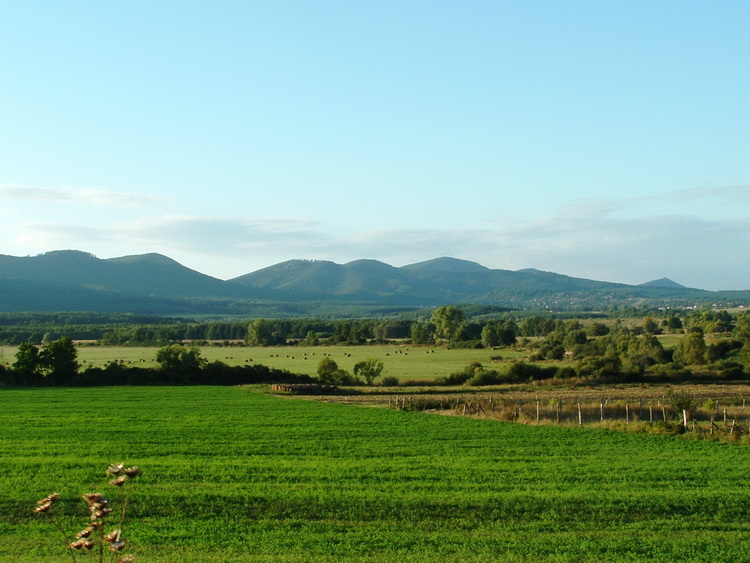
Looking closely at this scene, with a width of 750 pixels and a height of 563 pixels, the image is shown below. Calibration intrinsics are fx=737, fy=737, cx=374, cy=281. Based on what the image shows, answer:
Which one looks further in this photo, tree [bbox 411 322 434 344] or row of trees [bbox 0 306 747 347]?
tree [bbox 411 322 434 344]

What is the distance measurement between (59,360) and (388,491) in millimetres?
52475

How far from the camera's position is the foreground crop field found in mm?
13547

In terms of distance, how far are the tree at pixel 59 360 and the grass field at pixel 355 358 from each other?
1438cm

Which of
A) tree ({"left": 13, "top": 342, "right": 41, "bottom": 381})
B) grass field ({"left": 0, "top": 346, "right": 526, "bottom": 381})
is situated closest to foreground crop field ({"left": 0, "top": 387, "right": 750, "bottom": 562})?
tree ({"left": 13, "top": 342, "right": 41, "bottom": 381})

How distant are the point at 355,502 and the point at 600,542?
223 inches

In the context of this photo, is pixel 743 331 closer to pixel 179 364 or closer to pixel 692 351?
pixel 692 351

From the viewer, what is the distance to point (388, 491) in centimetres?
1822

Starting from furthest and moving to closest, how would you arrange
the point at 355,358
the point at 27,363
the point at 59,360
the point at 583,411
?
the point at 355,358 → the point at 59,360 → the point at 27,363 → the point at 583,411

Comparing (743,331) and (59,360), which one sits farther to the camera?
(743,331)

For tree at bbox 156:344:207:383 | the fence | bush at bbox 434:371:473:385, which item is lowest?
bush at bbox 434:371:473:385

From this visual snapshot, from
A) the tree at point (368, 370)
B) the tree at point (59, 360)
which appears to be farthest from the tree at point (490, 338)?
the tree at point (59, 360)

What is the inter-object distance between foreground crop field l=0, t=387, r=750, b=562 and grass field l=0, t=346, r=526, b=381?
41.7 m

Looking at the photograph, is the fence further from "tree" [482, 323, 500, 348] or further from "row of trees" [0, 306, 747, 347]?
"row of trees" [0, 306, 747, 347]

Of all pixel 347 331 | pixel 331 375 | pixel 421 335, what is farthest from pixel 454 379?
pixel 347 331
